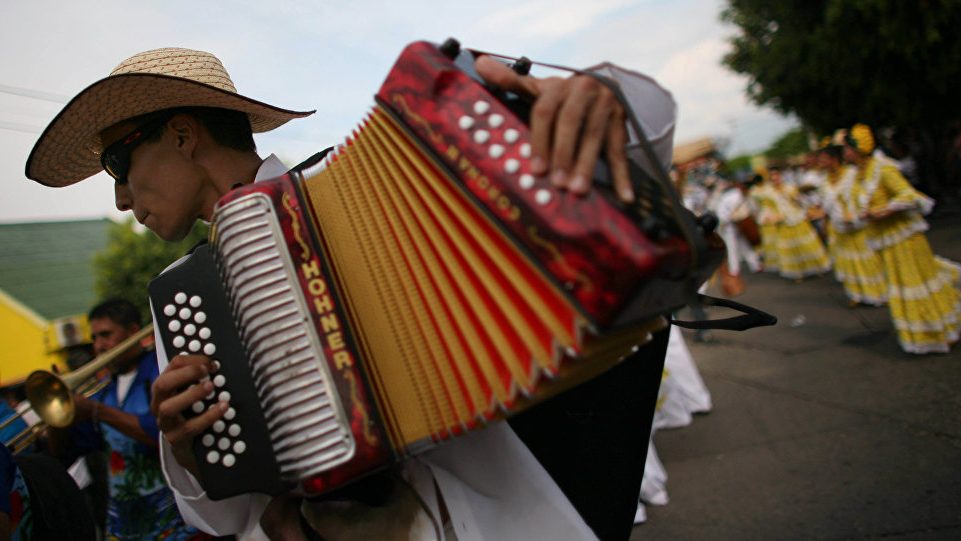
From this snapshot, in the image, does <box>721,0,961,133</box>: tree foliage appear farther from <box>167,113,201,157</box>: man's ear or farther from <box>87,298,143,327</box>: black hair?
<box>167,113,201,157</box>: man's ear

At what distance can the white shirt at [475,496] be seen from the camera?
4.90 feet

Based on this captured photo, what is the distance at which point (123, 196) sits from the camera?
1749mm

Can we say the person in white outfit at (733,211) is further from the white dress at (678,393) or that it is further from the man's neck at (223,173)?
the man's neck at (223,173)

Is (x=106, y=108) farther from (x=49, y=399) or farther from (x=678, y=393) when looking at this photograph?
(x=678, y=393)

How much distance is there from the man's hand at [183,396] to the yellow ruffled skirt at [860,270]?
7971 millimetres

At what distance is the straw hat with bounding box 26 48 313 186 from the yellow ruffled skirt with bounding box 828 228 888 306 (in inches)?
304

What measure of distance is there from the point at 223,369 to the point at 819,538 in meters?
3.25

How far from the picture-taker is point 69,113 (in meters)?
1.62

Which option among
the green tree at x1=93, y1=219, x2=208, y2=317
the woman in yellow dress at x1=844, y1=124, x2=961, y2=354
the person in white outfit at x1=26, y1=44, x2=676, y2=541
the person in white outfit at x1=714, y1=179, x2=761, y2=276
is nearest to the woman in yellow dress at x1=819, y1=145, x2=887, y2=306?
the woman in yellow dress at x1=844, y1=124, x2=961, y2=354

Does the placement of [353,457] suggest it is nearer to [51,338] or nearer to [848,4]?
[51,338]

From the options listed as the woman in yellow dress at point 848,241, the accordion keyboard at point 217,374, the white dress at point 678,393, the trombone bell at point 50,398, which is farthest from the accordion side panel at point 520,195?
the woman in yellow dress at point 848,241

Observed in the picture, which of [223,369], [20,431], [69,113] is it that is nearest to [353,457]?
[223,369]

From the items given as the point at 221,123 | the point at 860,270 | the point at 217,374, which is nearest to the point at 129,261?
the point at 860,270

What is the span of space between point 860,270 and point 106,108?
8435 millimetres
